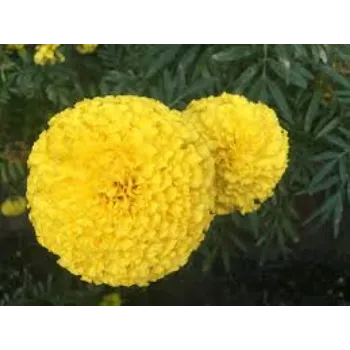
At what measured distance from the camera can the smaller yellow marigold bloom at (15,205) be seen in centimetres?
154

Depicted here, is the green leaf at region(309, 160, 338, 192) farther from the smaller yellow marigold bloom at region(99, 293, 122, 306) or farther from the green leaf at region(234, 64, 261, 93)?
the smaller yellow marigold bloom at region(99, 293, 122, 306)

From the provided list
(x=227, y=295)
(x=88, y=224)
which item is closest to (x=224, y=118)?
(x=88, y=224)

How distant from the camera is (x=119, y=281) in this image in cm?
88

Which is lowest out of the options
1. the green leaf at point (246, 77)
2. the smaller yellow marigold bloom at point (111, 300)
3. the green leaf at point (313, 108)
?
the smaller yellow marigold bloom at point (111, 300)

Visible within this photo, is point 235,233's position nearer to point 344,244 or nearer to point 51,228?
point 344,244

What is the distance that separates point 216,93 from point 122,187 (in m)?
0.50

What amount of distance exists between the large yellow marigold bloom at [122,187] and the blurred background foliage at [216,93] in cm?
31

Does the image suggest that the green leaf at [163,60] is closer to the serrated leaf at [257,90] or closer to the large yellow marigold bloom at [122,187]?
the serrated leaf at [257,90]

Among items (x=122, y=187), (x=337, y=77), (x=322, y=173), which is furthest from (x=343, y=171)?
(x=122, y=187)

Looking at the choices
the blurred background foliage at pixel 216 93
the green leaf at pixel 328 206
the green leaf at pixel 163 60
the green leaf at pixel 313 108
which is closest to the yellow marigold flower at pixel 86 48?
the blurred background foliage at pixel 216 93

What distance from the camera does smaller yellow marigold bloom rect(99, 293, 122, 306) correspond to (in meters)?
1.49

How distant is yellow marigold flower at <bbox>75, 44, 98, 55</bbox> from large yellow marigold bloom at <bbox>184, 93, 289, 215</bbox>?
428mm

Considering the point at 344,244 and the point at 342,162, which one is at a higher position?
the point at 342,162
